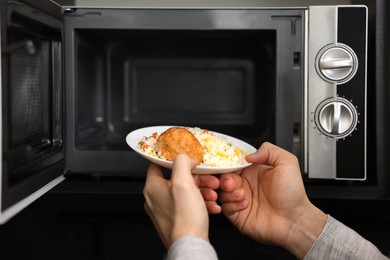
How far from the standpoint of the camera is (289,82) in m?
0.81

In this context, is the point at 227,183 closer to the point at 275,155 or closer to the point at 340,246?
the point at 275,155

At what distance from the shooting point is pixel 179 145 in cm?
66

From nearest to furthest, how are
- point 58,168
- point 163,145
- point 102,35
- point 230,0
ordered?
1. point 163,145
2. point 58,168
3. point 102,35
4. point 230,0

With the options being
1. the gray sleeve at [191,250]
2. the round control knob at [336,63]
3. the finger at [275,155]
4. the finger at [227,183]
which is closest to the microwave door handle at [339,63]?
the round control knob at [336,63]

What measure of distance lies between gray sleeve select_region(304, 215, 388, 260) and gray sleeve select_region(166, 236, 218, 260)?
0.30 m

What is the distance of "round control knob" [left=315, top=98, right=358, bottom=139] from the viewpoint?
2.59 feet

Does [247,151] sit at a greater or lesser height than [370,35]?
lesser

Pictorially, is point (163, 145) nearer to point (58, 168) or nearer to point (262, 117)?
point (58, 168)

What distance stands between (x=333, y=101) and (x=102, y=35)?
567 mm

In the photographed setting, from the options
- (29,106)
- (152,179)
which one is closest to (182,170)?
(152,179)

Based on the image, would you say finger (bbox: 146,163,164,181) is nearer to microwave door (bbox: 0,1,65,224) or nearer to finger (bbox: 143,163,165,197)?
finger (bbox: 143,163,165,197)

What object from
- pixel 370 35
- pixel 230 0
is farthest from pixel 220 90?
pixel 370 35

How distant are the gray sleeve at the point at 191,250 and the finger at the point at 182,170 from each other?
0.26 ft

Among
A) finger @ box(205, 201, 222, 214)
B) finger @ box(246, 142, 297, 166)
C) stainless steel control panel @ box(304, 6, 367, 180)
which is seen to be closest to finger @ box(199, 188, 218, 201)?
finger @ box(205, 201, 222, 214)
